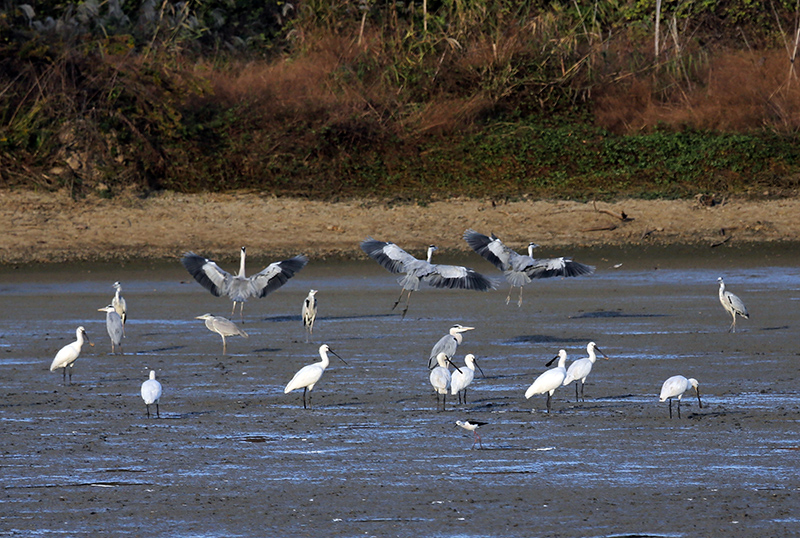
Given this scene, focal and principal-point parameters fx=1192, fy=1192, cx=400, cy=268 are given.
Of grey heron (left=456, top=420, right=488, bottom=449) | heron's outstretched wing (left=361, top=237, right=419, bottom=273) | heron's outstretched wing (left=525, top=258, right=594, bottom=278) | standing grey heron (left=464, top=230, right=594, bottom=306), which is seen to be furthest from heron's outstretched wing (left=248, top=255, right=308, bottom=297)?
grey heron (left=456, top=420, right=488, bottom=449)

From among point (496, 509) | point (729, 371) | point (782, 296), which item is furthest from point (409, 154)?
point (496, 509)

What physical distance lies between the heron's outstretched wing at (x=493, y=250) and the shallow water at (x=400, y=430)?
74cm

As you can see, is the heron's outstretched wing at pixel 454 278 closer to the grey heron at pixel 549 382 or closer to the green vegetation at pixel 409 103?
the grey heron at pixel 549 382

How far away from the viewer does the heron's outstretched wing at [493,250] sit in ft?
53.9

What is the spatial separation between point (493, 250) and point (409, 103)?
11.6 metres

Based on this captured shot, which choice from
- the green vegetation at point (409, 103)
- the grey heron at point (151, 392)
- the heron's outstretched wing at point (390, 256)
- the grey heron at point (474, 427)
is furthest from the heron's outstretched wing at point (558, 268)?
the green vegetation at point (409, 103)

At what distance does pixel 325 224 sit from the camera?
2253 cm

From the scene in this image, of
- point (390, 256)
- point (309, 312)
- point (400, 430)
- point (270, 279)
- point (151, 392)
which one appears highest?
point (390, 256)

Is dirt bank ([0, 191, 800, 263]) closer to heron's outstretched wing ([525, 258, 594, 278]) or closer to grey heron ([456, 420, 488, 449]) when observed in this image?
heron's outstretched wing ([525, 258, 594, 278])

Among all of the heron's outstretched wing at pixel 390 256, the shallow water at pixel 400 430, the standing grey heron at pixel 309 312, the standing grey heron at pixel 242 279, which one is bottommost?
the shallow water at pixel 400 430

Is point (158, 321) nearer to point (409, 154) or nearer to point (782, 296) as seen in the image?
point (782, 296)

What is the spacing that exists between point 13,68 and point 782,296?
54.0ft

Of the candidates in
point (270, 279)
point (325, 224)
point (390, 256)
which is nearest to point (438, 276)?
point (390, 256)

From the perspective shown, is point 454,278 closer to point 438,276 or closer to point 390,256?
point 438,276
